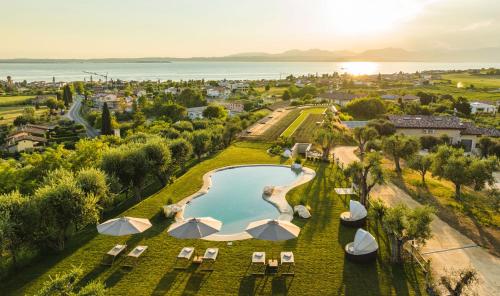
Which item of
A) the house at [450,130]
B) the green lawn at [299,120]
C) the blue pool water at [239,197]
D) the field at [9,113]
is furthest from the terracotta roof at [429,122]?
the field at [9,113]

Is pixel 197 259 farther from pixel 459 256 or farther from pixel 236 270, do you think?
pixel 459 256

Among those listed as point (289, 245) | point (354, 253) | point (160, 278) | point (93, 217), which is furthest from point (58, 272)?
point (354, 253)

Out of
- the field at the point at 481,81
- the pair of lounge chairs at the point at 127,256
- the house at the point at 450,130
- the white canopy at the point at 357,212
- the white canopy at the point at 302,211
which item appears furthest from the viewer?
the field at the point at 481,81

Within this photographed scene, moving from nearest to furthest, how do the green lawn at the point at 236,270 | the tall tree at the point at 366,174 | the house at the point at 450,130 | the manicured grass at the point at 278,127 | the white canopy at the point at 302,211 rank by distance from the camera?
the green lawn at the point at 236,270, the white canopy at the point at 302,211, the tall tree at the point at 366,174, the house at the point at 450,130, the manicured grass at the point at 278,127

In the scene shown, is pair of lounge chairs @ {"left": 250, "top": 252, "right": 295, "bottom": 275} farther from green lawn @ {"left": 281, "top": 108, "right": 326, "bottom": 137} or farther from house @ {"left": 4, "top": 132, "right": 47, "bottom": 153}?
house @ {"left": 4, "top": 132, "right": 47, "bottom": 153}

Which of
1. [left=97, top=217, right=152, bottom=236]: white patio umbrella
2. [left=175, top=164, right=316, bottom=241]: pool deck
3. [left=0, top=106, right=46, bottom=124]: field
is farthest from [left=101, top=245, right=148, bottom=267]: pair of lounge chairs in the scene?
[left=0, top=106, right=46, bottom=124]: field

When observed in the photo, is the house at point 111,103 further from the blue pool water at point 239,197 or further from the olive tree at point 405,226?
the olive tree at point 405,226
